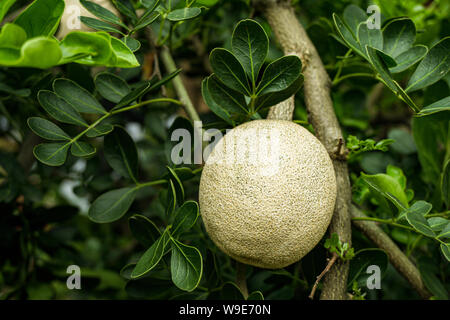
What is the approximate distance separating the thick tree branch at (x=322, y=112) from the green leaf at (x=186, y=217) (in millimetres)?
242

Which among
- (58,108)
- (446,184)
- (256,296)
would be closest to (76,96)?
(58,108)

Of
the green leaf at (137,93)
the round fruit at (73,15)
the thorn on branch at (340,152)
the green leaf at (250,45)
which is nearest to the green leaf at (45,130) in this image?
the green leaf at (137,93)

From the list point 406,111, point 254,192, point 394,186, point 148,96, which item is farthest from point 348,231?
point 406,111

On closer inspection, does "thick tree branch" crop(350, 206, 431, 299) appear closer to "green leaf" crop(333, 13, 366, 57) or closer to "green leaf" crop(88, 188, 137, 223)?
"green leaf" crop(333, 13, 366, 57)

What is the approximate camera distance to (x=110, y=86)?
0.85 metres

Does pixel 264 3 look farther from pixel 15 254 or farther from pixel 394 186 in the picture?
pixel 15 254

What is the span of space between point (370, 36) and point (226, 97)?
0.94ft

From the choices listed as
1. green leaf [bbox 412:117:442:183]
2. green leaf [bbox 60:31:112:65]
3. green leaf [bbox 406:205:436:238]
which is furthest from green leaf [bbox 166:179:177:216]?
green leaf [bbox 412:117:442:183]

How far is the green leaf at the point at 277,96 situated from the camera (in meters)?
0.69

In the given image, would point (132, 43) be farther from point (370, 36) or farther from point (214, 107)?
point (370, 36)

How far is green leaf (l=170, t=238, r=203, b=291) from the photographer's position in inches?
24.7

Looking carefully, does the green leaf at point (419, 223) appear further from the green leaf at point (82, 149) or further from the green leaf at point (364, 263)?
the green leaf at point (82, 149)

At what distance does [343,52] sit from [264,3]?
0.21m

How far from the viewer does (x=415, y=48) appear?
0.78 metres
